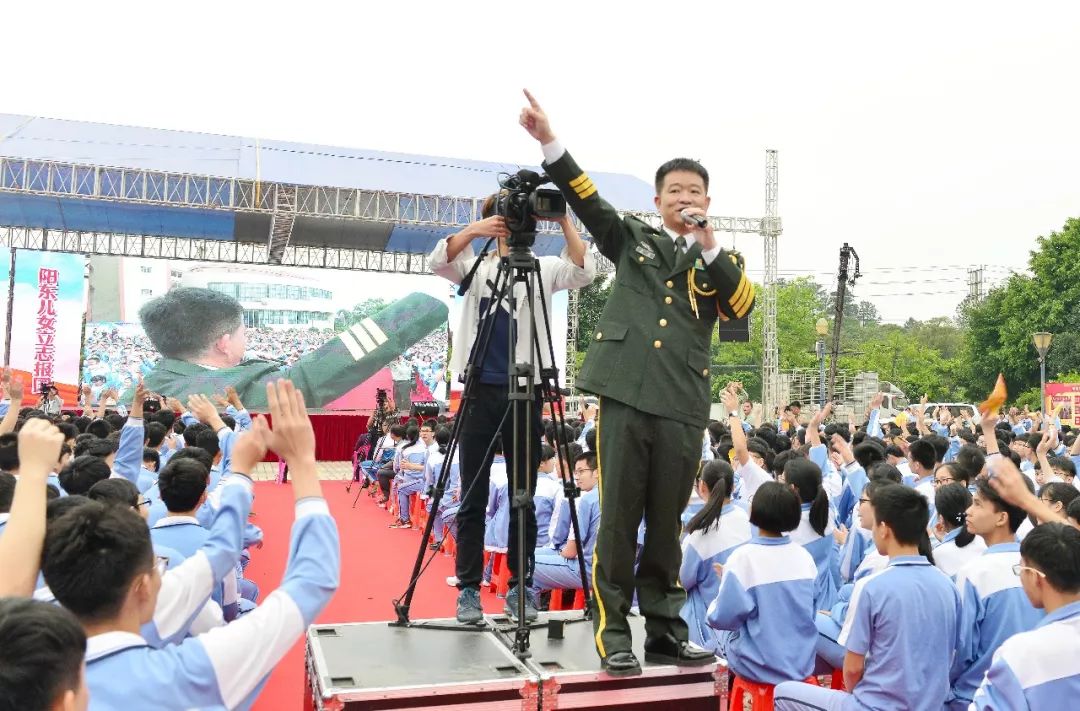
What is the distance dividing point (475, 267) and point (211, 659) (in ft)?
6.68

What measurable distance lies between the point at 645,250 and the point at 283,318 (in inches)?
582

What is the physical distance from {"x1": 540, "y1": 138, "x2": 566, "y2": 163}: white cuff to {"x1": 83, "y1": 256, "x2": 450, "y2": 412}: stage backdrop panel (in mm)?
14718

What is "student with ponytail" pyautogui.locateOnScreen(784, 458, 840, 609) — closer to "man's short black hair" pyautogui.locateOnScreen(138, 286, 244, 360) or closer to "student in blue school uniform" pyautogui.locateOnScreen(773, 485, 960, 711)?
"student in blue school uniform" pyautogui.locateOnScreen(773, 485, 960, 711)

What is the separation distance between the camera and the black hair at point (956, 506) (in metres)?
3.68

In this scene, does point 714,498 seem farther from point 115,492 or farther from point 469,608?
point 115,492

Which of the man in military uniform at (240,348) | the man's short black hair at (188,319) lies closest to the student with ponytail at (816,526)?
the man in military uniform at (240,348)

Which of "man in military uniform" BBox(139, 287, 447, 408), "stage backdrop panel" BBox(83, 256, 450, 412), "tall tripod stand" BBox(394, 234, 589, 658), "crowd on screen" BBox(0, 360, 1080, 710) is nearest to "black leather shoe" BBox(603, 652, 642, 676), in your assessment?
"tall tripod stand" BBox(394, 234, 589, 658)

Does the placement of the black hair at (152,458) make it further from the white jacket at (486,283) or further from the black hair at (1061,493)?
the black hair at (1061,493)

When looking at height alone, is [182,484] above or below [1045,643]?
above

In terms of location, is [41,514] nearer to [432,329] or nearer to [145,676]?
[145,676]

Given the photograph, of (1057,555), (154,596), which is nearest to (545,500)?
(1057,555)

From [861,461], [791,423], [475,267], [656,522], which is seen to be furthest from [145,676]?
[791,423]

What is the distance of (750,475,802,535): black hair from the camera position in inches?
129

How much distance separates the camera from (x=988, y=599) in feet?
10.1
